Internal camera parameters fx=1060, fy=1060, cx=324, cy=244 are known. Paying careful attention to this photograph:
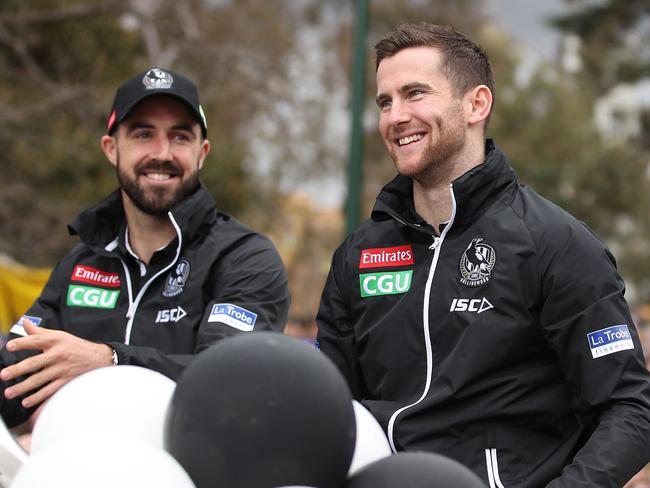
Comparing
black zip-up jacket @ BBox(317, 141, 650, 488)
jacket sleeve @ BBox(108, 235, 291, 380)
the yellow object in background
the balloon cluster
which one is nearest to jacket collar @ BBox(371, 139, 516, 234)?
black zip-up jacket @ BBox(317, 141, 650, 488)

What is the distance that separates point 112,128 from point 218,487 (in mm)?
2432

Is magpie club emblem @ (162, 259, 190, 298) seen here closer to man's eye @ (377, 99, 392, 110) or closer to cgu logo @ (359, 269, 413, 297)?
cgu logo @ (359, 269, 413, 297)

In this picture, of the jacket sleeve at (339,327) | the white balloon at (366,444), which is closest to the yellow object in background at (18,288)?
A: the jacket sleeve at (339,327)

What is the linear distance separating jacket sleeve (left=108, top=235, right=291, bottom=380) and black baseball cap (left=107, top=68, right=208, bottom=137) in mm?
651

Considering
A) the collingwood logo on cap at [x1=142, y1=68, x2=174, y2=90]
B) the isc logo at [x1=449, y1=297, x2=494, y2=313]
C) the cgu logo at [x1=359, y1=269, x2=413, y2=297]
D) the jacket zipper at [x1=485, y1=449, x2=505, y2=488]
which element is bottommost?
the jacket zipper at [x1=485, y1=449, x2=505, y2=488]

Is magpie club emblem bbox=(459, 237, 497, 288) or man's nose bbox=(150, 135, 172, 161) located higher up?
man's nose bbox=(150, 135, 172, 161)

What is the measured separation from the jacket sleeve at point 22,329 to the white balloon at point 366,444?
1.62 meters

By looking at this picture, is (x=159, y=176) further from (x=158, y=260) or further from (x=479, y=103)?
(x=479, y=103)

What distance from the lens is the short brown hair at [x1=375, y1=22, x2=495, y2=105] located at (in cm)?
366

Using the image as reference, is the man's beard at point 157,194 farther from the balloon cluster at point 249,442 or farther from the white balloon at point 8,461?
the balloon cluster at point 249,442

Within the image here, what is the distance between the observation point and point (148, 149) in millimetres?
4379

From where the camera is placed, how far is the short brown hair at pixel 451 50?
3.66 metres

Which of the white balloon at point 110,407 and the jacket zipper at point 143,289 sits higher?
the jacket zipper at point 143,289

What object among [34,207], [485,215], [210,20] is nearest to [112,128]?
[485,215]
